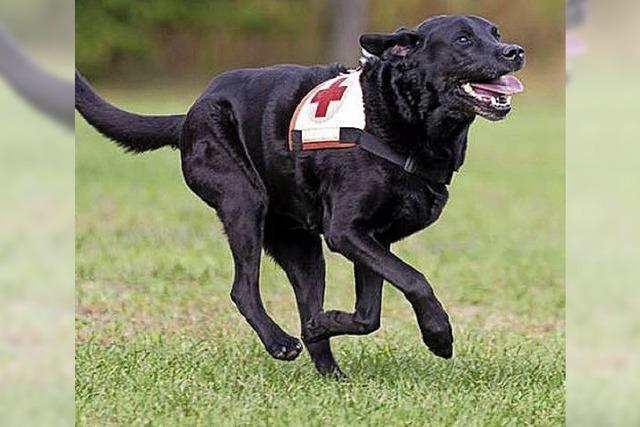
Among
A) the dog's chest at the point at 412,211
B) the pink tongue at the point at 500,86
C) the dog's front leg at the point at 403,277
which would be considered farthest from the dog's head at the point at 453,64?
the dog's front leg at the point at 403,277

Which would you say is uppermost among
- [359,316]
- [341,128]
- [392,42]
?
[392,42]

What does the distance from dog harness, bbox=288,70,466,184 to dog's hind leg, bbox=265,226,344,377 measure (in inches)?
19.6

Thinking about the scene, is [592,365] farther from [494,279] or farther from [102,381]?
[494,279]

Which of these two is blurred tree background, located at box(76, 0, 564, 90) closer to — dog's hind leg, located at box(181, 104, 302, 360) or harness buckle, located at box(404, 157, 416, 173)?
dog's hind leg, located at box(181, 104, 302, 360)

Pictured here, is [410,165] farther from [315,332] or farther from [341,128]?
[315,332]

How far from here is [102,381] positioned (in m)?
4.88

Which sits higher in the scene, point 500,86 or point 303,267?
point 500,86

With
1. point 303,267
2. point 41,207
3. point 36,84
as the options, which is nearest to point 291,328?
point 303,267

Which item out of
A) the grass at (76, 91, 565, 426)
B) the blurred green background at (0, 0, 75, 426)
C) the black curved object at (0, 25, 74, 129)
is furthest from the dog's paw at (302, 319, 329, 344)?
the black curved object at (0, 25, 74, 129)

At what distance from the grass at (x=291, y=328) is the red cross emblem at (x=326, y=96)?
1.01 meters

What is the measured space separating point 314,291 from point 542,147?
1302cm

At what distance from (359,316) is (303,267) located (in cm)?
48

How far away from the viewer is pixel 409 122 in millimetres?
4605

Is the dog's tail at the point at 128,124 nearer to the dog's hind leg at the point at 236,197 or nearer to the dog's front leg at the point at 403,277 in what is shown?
the dog's hind leg at the point at 236,197
